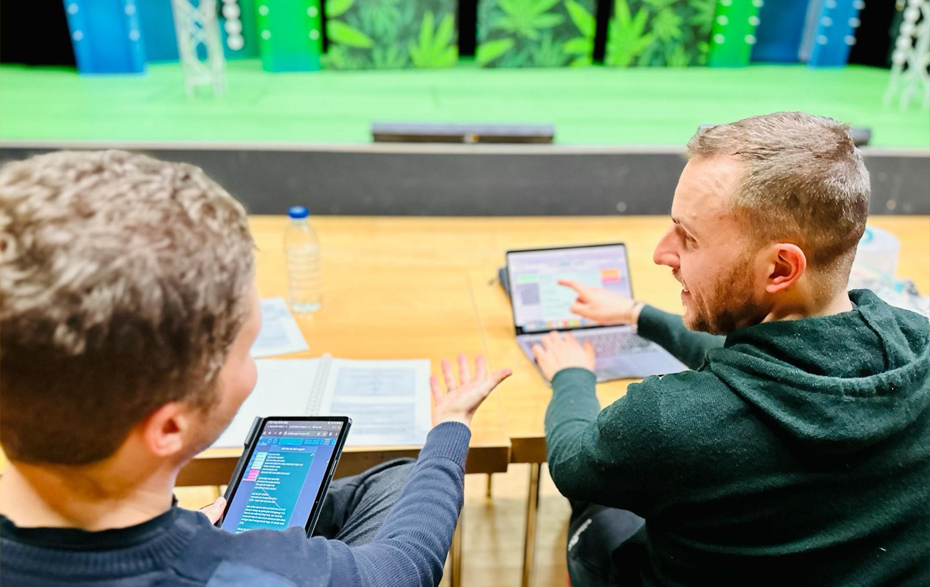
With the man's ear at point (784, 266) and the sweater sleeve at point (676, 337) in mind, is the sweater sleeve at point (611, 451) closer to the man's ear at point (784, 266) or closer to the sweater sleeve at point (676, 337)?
the man's ear at point (784, 266)

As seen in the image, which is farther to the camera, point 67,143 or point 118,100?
point 118,100

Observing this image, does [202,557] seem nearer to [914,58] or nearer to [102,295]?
[102,295]

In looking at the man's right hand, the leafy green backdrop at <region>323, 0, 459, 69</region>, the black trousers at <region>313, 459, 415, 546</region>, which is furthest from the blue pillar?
the black trousers at <region>313, 459, 415, 546</region>

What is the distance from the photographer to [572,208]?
2.26 meters

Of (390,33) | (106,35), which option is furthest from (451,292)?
(106,35)

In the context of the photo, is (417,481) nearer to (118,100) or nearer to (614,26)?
(118,100)

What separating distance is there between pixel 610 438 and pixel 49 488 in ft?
1.88

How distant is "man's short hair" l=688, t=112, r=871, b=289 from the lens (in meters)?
0.77

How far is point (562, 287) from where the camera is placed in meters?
1.43

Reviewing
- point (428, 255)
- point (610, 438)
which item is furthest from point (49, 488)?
point (428, 255)

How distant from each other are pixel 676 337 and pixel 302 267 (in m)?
0.80

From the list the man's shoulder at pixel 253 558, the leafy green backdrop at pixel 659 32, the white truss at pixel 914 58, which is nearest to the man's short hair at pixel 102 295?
the man's shoulder at pixel 253 558

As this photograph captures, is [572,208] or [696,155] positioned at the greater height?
[696,155]

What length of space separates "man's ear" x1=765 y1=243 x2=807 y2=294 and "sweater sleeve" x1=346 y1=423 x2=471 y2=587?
430mm
